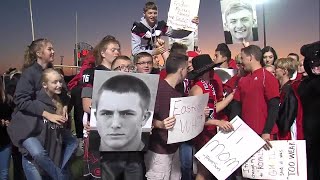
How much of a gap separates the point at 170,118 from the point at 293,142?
126 centimetres

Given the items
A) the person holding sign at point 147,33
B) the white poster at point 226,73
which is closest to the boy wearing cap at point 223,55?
the white poster at point 226,73

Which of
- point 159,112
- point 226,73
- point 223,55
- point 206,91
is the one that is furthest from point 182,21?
point 159,112

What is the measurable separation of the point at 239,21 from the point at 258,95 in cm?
241

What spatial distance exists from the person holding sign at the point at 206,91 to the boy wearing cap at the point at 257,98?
200 mm

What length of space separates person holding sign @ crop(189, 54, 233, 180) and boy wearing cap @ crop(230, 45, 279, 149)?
0.20 m

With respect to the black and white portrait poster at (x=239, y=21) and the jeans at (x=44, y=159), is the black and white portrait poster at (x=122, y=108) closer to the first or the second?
the jeans at (x=44, y=159)

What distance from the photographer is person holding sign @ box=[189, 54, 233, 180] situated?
4750mm

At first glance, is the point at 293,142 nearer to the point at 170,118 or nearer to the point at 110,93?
the point at 170,118

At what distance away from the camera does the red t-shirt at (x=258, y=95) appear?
4555 millimetres

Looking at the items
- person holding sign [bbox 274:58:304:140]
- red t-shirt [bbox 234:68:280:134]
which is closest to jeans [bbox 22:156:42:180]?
red t-shirt [bbox 234:68:280:134]

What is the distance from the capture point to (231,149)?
4410 mm

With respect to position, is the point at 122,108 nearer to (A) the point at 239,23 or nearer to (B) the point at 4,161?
(B) the point at 4,161

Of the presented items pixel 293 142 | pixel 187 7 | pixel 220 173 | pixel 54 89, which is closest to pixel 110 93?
pixel 54 89

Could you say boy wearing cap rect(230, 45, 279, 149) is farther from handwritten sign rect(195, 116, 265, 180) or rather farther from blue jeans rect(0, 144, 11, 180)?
blue jeans rect(0, 144, 11, 180)
